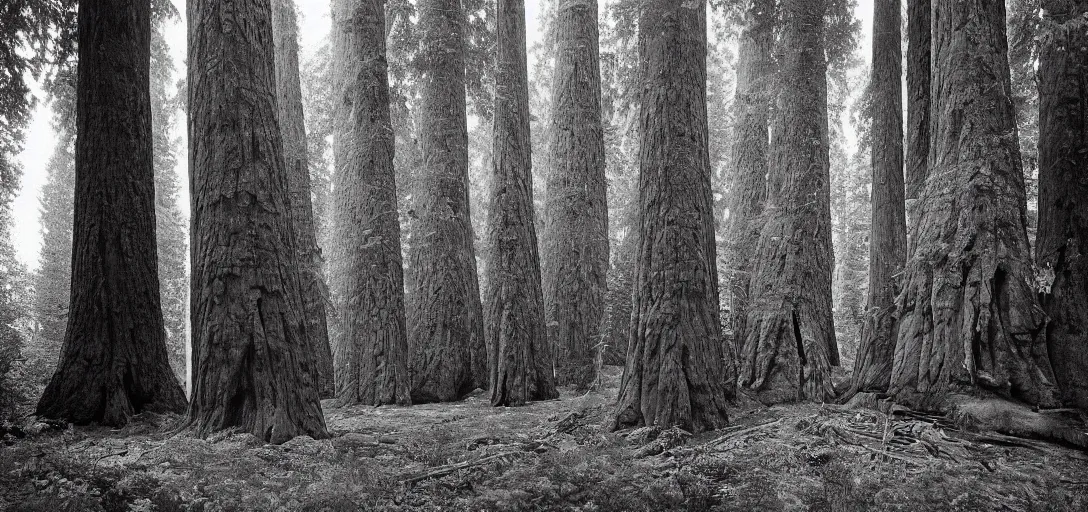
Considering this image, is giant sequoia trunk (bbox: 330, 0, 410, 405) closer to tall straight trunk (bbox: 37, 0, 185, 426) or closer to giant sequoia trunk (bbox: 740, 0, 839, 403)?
tall straight trunk (bbox: 37, 0, 185, 426)

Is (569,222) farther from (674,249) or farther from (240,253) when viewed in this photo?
(240,253)

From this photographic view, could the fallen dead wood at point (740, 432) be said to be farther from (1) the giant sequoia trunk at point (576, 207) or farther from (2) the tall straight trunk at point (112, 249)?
(2) the tall straight trunk at point (112, 249)

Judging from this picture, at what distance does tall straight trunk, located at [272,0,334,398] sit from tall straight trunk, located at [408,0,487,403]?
80.0 inches

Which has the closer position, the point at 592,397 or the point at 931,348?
the point at 931,348

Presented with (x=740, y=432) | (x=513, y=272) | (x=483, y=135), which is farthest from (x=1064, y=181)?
(x=483, y=135)

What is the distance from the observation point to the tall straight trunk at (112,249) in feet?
26.1

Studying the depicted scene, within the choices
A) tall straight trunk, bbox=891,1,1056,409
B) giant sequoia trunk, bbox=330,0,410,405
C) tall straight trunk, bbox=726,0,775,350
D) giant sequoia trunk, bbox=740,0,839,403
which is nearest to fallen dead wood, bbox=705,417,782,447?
tall straight trunk, bbox=891,1,1056,409

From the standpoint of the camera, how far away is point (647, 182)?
7.45m

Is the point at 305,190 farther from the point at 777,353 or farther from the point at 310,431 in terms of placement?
the point at 777,353

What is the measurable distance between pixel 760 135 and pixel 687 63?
7894 mm

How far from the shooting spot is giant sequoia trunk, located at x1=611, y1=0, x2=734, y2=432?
22.9 feet

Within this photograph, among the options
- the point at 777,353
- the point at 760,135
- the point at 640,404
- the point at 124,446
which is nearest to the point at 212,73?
the point at 124,446

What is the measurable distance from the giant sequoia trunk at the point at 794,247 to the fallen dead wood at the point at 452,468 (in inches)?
198

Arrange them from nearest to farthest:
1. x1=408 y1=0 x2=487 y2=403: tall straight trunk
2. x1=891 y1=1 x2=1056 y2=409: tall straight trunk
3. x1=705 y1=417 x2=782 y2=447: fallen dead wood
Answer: x1=705 y1=417 x2=782 y2=447: fallen dead wood → x1=891 y1=1 x2=1056 y2=409: tall straight trunk → x1=408 y1=0 x2=487 y2=403: tall straight trunk
